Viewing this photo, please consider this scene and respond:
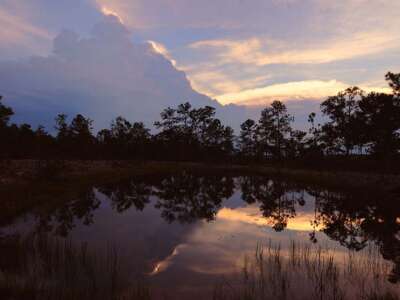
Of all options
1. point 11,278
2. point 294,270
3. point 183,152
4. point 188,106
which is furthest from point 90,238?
point 188,106

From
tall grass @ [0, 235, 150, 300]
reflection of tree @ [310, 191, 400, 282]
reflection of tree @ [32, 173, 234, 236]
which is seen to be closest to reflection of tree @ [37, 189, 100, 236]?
reflection of tree @ [32, 173, 234, 236]

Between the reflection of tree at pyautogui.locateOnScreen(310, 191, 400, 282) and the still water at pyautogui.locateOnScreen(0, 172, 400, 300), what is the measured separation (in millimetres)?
52

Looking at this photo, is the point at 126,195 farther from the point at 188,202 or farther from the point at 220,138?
the point at 220,138

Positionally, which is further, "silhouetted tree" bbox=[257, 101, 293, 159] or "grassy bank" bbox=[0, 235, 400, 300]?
"silhouetted tree" bbox=[257, 101, 293, 159]

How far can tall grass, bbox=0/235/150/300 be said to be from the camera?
962 cm

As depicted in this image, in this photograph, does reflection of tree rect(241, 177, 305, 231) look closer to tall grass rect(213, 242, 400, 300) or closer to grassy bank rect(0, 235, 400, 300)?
tall grass rect(213, 242, 400, 300)

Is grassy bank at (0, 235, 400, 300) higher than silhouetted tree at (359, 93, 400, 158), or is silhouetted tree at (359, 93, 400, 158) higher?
silhouetted tree at (359, 93, 400, 158)

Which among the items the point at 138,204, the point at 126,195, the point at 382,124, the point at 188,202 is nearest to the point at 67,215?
the point at 138,204

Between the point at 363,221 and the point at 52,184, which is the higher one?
the point at 52,184

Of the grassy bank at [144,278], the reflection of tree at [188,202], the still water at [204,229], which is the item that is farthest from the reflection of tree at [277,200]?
the grassy bank at [144,278]

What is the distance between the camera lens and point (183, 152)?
12112 centimetres

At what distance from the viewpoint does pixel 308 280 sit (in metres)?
12.4

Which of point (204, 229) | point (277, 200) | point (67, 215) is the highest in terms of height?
point (277, 200)

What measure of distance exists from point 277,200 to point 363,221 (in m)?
13.6
